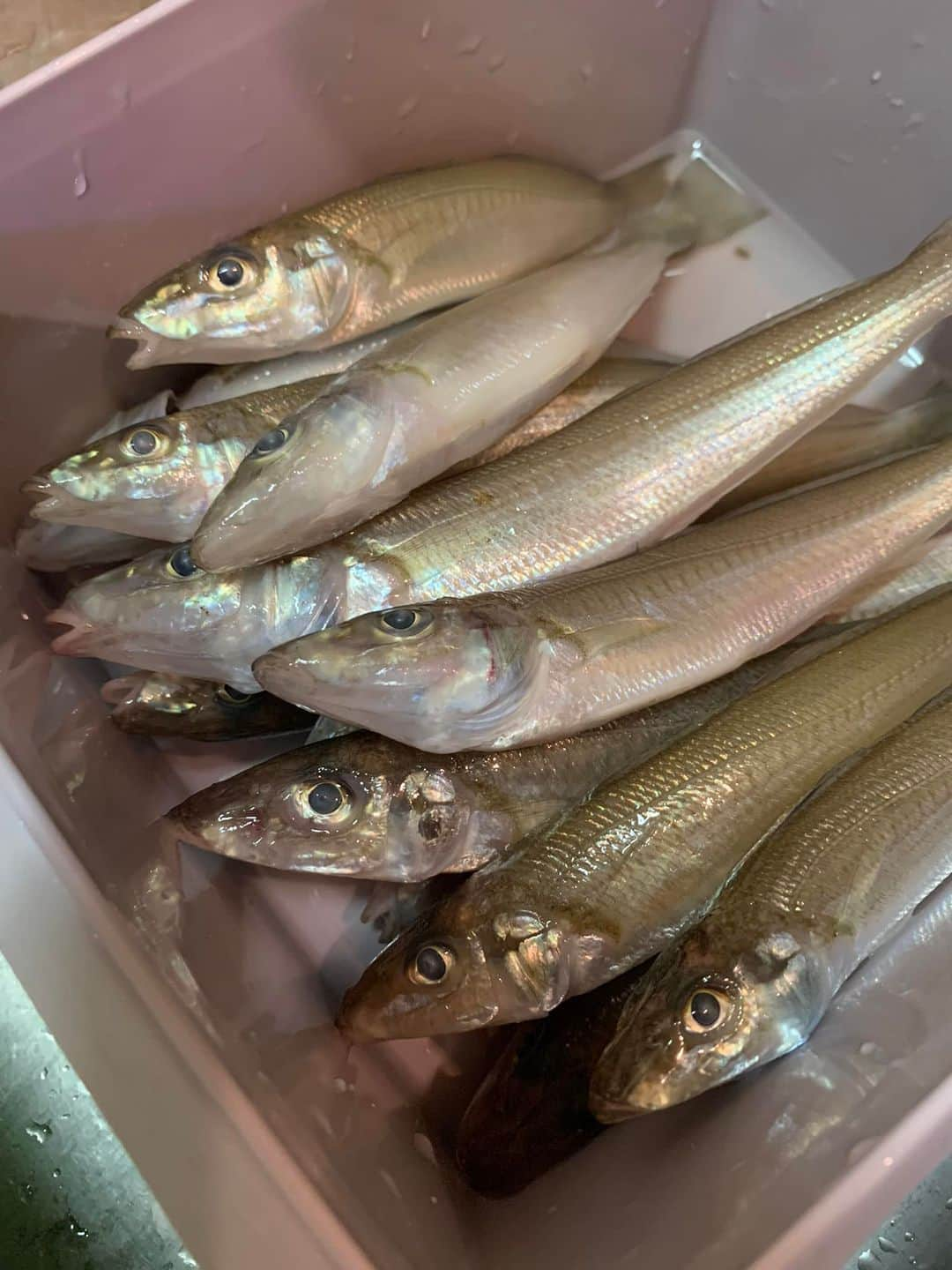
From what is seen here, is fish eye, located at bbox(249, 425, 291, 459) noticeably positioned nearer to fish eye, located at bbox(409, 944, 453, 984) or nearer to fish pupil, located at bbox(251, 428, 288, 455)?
fish pupil, located at bbox(251, 428, 288, 455)

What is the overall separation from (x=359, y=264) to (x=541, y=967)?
75 centimetres

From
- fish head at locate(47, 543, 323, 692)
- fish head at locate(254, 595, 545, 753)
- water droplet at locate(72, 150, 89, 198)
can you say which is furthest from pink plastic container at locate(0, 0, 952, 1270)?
fish head at locate(254, 595, 545, 753)

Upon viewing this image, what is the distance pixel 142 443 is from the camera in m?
0.92

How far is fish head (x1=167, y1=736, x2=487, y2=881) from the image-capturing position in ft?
2.80

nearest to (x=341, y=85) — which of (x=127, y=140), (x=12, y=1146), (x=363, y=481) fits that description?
(x=127, y=140)

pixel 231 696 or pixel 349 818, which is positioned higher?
pixel 231 696

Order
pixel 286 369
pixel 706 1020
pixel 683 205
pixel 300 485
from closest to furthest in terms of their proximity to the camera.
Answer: pixel 706 1020
pixel 300 485
pixel 286 369
pixel 683 205

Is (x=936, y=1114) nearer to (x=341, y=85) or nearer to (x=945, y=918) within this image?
(x=945, y=918)

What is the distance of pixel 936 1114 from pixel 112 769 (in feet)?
2.70

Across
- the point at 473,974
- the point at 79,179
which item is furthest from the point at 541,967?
the point at 79,179

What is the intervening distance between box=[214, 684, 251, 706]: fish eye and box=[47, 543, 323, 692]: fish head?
79 millimetres

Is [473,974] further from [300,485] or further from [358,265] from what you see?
[358,265]

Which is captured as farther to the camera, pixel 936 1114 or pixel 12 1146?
pixel 12 1146

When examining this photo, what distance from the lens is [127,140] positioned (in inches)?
36.7
